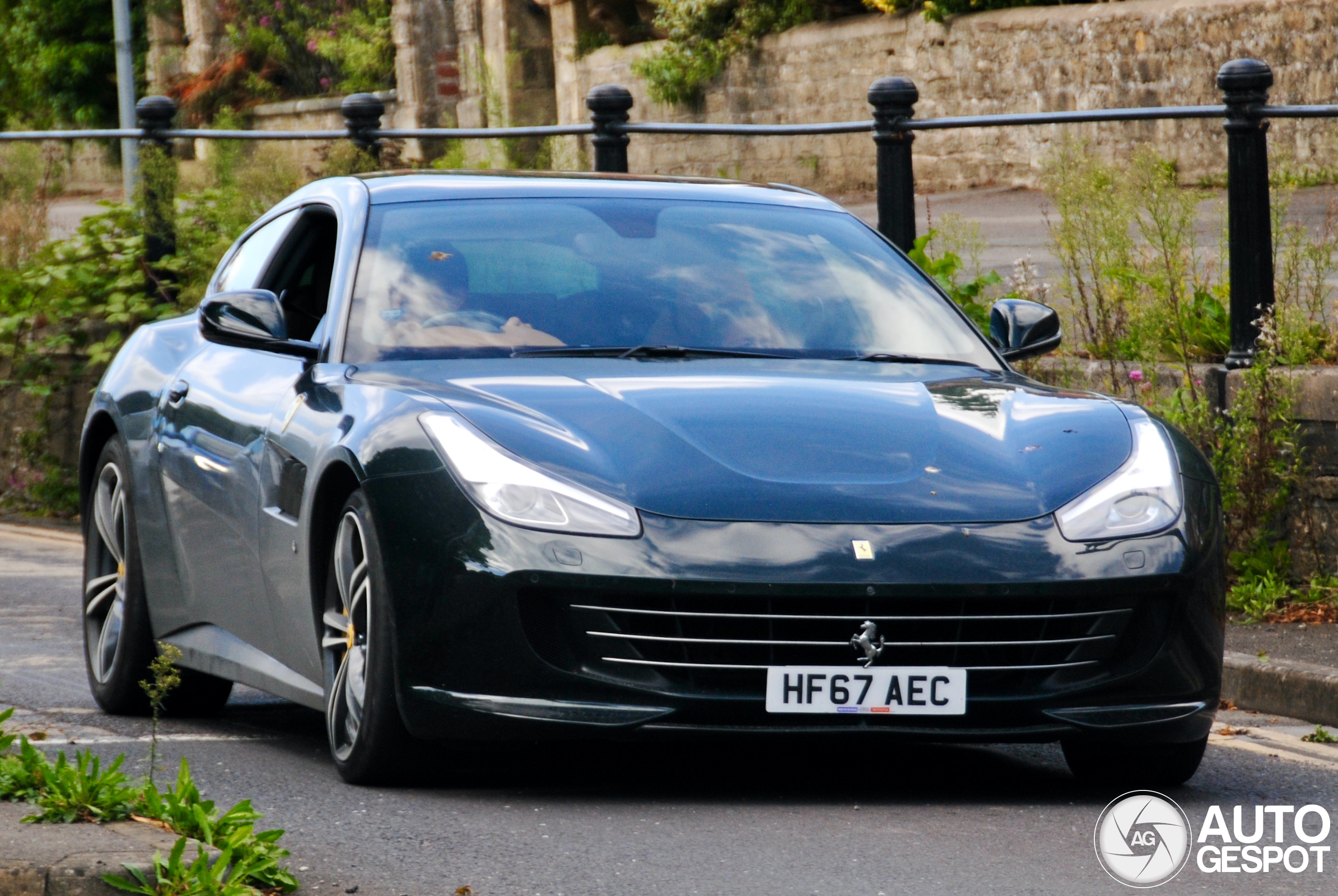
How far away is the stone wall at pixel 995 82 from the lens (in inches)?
396

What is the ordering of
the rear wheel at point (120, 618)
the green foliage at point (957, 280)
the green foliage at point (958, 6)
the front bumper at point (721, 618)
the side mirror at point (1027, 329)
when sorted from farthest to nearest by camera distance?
the green foliage at point (958, 6)
the green foliage at point (957, 280)
the rear wheel at point (120, 618)
the side mirror at point (1027, 329)
the front bumper at point (721, 618)

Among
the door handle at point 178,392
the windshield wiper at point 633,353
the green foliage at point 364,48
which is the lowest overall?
the door handle at point 178,392

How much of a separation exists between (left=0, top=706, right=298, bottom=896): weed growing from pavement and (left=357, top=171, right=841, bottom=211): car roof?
2.08m

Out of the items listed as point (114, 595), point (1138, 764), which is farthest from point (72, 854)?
point (114, 595)

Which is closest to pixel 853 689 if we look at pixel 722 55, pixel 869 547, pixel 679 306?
pixel 869 547

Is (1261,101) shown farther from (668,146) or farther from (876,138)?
(668,146)

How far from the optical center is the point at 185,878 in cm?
389

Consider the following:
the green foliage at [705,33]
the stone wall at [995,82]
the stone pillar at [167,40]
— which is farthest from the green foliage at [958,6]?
the stone pillar at [167,40]

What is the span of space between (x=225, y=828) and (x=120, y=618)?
2749mm

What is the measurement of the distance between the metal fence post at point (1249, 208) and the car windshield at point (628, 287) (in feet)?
8.87

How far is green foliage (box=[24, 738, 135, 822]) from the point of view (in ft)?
14.2

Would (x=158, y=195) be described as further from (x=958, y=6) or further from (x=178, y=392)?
(x=958, y=6)

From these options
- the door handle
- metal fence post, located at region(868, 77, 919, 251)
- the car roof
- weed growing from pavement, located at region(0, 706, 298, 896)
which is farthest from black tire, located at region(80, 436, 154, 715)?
metal fence post, located at region(868, 77, 919, 251)

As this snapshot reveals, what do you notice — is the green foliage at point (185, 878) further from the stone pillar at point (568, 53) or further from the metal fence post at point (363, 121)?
the stone pillar at point (568, 53)
